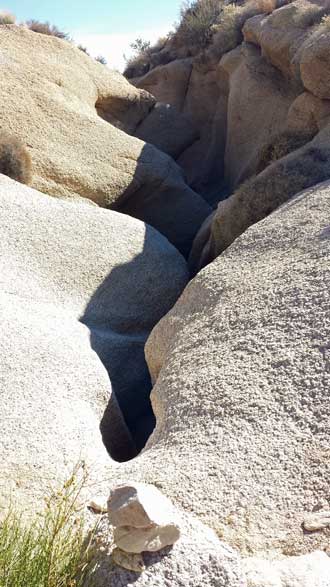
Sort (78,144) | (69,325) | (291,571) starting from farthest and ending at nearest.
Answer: (78,144), (69,325), (291,571)

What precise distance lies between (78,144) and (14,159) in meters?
1.57

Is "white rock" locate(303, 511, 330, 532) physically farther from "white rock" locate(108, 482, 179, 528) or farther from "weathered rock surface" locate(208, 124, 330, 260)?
"weathered rock surface" locate(208, 124, 330, 260)

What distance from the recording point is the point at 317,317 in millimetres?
6207

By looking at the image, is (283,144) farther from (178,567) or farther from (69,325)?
(178,567)

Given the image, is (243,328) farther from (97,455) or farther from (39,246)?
(39,246)

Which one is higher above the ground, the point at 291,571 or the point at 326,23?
the point at 326,23

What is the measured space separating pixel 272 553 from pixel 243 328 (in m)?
2.35

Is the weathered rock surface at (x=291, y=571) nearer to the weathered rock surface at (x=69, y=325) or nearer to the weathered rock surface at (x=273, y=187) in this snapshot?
the weathered rock surface at (x=69, y=325)

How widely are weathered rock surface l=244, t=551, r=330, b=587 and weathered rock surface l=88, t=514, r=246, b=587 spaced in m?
0.18

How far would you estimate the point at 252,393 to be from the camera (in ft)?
18.7

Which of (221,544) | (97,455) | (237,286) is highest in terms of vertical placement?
(221,544)

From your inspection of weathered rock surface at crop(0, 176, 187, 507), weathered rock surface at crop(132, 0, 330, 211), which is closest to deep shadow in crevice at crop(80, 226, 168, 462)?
weathered rock surface at crop(0, 176, 187, 507)

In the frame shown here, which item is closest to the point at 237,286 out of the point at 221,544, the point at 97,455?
the point at 97,455

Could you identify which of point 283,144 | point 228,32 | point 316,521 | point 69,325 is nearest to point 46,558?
point 316,521
